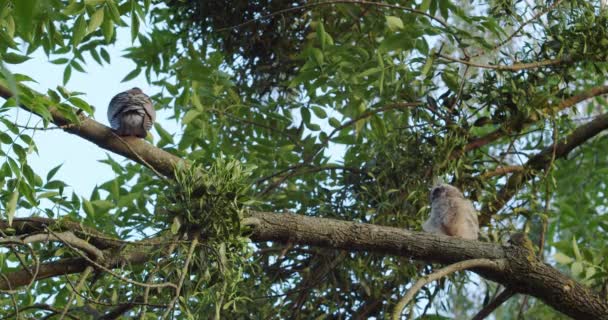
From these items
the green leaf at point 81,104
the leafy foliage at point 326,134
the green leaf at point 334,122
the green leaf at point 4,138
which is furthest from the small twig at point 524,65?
the green leaf at point 4,138

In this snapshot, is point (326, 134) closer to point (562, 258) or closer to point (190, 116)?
point (190, 116)

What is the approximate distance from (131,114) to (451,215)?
4.30 ft

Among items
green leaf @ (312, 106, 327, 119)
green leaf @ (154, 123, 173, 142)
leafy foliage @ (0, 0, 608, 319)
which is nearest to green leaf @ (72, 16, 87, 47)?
leafy foliage @ (0, 0, 608, 319)

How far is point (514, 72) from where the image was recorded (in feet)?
11.3

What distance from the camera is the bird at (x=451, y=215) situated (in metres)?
3.28

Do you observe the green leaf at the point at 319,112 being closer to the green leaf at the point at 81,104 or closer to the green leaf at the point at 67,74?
the green leaf at the point at 67,74

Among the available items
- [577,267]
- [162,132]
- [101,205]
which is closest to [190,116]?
[162,132]

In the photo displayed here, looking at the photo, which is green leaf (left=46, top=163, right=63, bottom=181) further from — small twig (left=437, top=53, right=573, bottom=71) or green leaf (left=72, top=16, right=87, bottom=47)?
small twig (left=437, top=53, right=573, bottom=71)

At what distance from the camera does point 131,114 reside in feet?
9.46

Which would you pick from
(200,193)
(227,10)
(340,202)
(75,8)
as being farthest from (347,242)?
(227,10)

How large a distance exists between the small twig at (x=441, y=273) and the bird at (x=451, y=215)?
0.62 metres

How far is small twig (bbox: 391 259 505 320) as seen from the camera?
6.98 ft

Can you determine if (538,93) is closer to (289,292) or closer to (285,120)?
A: (285,120)

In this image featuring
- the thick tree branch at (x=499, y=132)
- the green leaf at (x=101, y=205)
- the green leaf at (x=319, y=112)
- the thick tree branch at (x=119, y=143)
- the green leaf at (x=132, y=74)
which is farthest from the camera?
the green leaf at (x=132, y=74)
